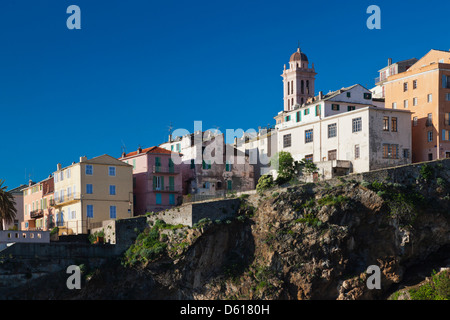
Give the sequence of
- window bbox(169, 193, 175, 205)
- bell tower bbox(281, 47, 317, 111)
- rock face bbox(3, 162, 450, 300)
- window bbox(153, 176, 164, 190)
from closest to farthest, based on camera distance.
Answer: rock face bbox(3, 162, 450, 300), window bbox(153, 176, 164, 190), window bbox(169, 193, 175, 205), bell tower bbox(281, 47, 317, 111)

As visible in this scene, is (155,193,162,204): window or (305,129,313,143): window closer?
(305,129,313,143): window

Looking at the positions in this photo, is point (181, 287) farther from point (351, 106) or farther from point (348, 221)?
point (351, 106)

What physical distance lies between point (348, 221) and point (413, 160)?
15.3 meters

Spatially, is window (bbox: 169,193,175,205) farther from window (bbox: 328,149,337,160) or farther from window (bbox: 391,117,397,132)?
window (bbox: 391,117,397,132)

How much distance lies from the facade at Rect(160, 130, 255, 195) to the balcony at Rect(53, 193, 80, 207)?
15.2 metres

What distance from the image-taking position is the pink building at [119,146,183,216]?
110625 millimetres

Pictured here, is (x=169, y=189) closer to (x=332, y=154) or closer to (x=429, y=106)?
(x=332, y=154)

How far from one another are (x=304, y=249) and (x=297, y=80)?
2643 inches

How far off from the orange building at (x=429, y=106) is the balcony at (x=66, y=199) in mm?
37960

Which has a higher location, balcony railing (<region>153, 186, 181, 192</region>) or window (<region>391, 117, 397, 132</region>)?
window (<region>391, 117, 397, 132</region>)

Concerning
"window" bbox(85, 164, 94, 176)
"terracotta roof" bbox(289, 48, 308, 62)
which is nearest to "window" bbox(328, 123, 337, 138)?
"window" bbox(85, 164, 94, 176)

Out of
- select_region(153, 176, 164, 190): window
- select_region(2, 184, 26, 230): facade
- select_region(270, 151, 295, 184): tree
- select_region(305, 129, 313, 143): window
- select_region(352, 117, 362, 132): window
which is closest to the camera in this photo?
select_region(352, 117, 362, 132): window
